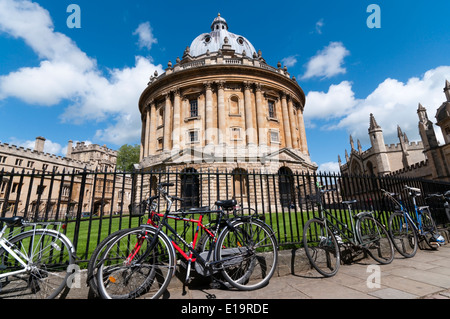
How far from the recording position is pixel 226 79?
2372cm

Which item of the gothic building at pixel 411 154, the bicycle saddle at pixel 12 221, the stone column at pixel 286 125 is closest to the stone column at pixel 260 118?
the stone column at pixel 286 125

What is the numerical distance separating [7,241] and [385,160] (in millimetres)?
47077

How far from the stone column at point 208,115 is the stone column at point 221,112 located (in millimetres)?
850

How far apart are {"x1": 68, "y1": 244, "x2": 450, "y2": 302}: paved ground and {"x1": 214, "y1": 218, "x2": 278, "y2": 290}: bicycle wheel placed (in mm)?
191

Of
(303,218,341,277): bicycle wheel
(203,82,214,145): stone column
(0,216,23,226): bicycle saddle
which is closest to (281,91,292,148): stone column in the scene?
(203,82,214,145): stone column

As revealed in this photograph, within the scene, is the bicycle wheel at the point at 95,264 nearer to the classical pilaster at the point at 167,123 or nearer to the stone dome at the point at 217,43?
the classical pilaster at the point at 167,123

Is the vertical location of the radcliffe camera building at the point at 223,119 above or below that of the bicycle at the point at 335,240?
above

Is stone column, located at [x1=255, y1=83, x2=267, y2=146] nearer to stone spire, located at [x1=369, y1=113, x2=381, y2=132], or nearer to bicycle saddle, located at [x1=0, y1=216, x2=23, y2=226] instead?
bicycle saddle, located at [x1=0, y1=216, x2=23, y2=226]

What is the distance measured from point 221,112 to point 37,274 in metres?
21.2

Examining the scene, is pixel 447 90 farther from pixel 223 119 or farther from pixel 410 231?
pixel 410 231

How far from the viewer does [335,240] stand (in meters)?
3.93

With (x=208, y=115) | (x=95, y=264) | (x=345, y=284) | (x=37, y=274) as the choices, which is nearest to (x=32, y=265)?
(x=37, y=274)

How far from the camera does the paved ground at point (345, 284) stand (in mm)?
2822
